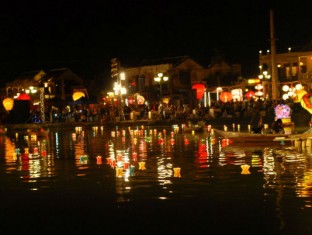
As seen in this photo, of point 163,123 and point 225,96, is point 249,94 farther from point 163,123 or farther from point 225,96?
point 163,123

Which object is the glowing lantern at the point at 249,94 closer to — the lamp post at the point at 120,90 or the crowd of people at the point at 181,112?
the crowd of people at the point at 181,112

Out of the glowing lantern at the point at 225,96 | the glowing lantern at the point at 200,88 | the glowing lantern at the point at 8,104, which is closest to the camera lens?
the glowing lantern at the point at 225,96

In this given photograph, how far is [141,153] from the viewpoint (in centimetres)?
2300

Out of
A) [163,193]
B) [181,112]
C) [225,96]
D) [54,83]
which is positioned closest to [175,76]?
[225,96]

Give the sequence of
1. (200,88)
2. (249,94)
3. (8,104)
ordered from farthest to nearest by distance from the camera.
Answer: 1. (249,94)
2. (8,104)
3. (200,88)

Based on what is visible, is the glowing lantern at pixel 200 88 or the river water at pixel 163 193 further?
the glowing lantern at pixel 200 88

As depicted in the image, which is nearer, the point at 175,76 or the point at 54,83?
the point at 175,76

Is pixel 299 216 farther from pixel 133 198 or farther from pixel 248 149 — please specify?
pixel 248 149

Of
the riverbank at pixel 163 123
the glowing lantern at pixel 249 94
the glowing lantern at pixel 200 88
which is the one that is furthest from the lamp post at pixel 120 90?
the glowing lantern at pixel 249 94

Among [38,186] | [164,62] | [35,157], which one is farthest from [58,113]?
[38,186]

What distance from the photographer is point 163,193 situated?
43.7 feet

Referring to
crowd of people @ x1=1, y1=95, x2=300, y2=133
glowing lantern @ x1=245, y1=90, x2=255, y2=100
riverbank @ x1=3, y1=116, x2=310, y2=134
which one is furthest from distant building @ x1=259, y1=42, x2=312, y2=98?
riverbank @ x1=3, y1=116, x2=310, y2=134

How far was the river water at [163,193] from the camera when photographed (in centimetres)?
1051

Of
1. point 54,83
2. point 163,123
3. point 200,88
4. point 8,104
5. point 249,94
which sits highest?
point 54,83
